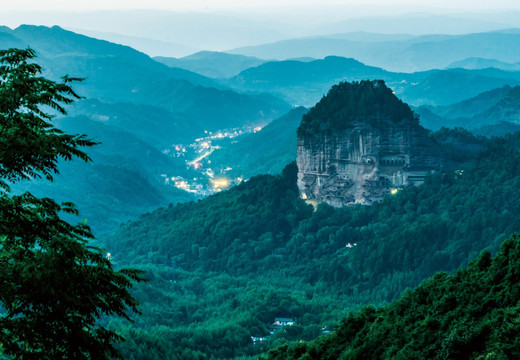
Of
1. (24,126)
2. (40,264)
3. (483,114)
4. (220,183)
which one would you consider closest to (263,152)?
(220,183)

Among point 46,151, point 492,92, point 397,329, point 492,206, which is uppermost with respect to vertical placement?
point 492,92

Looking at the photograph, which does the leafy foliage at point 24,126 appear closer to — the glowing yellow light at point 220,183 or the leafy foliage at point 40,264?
the leafy foliage at point 40,264

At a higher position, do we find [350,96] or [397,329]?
[350,96]

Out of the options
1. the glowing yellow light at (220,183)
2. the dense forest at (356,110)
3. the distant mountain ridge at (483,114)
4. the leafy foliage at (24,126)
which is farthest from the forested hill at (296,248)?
the distant mountain ridge at (483,114)

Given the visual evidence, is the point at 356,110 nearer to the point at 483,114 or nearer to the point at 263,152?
the point at 483,114

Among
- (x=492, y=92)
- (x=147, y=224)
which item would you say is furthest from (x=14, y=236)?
(x=492, y=92)

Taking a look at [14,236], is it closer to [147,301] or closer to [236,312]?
[236,312]

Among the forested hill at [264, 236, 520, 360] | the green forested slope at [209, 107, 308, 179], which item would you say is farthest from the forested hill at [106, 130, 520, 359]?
the green forested slope at [209, 107, 308, 179]
